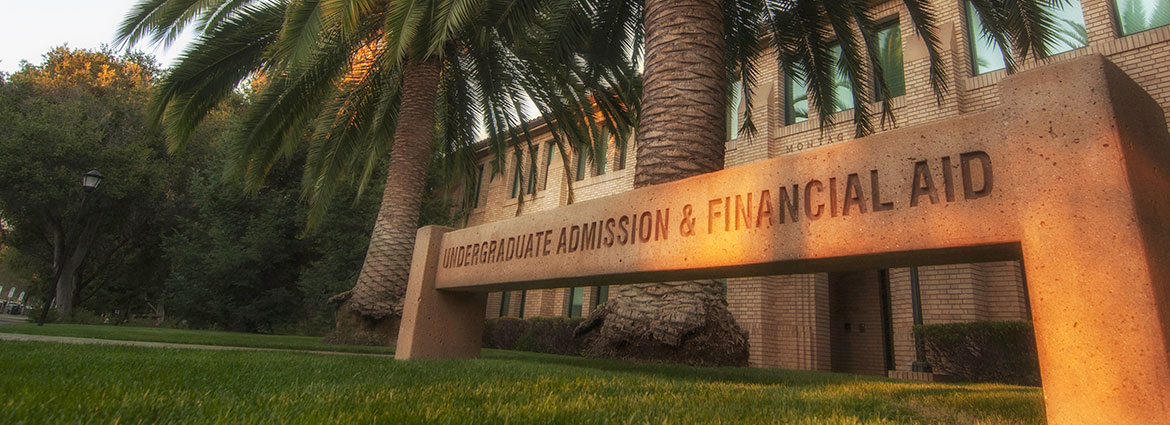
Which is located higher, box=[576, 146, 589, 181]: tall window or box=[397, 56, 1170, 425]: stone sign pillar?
box=[576, 146, 589, 181]: tall window

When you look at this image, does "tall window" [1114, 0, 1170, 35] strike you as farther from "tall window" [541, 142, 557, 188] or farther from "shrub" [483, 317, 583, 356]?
"tall window" [541, 142, 557, 188]

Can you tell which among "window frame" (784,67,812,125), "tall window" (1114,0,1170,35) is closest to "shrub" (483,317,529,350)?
"window frame" (784,67,812,125)

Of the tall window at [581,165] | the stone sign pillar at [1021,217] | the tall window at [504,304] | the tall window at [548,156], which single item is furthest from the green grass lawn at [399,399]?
the tall window at [504,304]

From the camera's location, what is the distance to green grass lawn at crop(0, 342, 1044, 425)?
1.71 meters

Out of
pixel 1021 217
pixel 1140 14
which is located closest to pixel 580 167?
pixel 1140 14

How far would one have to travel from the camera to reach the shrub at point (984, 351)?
727 cm

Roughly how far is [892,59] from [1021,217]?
11.0 meters

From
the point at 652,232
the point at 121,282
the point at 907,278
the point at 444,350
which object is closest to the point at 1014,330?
the point at 907,278

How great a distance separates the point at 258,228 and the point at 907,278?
16.6 meters

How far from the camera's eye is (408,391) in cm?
246

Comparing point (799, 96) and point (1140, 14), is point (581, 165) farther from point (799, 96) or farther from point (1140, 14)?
point (1140, 14)

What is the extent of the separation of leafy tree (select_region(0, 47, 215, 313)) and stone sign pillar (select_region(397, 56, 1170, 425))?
19108mm

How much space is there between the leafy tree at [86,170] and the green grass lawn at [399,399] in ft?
57.2

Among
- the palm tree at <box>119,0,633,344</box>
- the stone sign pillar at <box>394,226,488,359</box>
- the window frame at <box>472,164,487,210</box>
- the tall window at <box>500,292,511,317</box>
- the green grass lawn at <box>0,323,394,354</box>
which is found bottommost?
the green grass lawn at <box>0,323,394,354</box>
